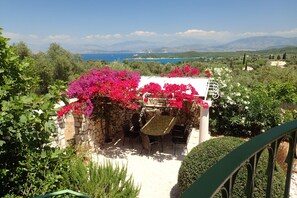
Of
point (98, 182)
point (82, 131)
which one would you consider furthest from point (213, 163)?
point (82, 131)

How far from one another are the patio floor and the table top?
749 mm

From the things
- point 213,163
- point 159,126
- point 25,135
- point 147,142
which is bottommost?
point 147,142

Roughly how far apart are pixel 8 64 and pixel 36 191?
1.81m

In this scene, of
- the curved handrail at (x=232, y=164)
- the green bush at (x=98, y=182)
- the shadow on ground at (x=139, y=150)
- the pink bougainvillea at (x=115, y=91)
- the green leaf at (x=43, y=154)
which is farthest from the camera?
the shadow on ground at (x=139, y=150)

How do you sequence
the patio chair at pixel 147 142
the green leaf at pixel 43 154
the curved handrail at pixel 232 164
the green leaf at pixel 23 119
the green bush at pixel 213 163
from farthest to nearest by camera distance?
the patio chair at pixel 147 142 → the green bush at pixel 213 163 → the green leaf at pixel 43 154 → the green leaf at pixel 23 119 → the curved handrail at pixel 232 164

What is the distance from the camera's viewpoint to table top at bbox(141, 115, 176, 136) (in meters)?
8.20

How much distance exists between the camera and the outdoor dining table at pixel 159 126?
8.17 meters

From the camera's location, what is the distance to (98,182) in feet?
15.3

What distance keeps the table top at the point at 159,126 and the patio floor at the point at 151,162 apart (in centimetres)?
75

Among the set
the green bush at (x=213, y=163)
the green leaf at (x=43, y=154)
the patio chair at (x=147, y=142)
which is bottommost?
the patio chair at (x=147, y=142)

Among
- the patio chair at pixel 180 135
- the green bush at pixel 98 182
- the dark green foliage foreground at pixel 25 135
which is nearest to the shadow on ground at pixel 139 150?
the patio chair at pixel 180 135

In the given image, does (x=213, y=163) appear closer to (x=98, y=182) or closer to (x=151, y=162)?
(x=98, y=182)

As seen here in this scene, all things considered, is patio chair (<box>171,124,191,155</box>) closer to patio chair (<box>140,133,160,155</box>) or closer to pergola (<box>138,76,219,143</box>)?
pergola (<box>138,76,219,143</box>)

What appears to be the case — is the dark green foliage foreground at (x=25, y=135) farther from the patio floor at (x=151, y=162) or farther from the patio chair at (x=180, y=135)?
the patio chair at (x=180, y=135)
